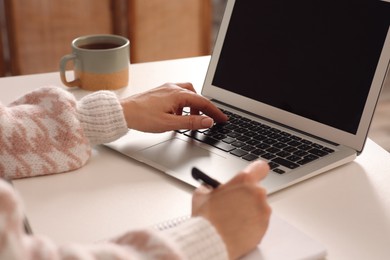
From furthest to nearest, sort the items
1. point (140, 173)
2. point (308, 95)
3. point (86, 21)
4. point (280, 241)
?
point (86, 21) < point (308, 95) < point (140, 173) < point (280, 241)

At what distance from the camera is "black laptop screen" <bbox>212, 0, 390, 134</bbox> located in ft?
3.15

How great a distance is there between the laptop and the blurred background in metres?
1.13

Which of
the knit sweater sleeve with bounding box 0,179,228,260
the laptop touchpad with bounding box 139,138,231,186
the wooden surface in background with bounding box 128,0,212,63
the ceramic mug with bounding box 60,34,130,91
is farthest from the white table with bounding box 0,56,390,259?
the wooden surface in background with bounding box 128,0,212,63

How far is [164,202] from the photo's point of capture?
0.83 m

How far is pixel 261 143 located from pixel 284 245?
0.95 feet

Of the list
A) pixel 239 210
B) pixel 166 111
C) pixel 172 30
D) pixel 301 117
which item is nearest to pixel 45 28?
pixel 172 30

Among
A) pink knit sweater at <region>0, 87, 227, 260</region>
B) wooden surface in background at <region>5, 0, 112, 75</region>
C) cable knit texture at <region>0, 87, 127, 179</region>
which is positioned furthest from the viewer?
wooden surface in background at <region>5, 0, 112, 75</region>

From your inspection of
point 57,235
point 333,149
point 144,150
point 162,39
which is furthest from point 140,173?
point 162,39

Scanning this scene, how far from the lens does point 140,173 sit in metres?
0.92

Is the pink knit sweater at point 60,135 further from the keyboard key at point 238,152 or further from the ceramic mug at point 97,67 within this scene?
the ceramic mug at point 97,67

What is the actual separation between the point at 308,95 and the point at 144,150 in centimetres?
29

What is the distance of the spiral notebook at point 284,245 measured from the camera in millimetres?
695

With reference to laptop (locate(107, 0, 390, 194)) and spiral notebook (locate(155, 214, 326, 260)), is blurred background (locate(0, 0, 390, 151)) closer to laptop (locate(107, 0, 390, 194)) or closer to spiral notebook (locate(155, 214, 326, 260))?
laptop (locate(107, 0, 390, 194))

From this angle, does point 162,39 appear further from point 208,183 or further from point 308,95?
point 208,183
